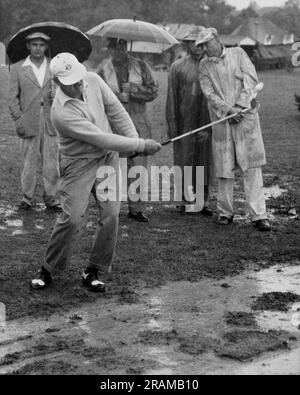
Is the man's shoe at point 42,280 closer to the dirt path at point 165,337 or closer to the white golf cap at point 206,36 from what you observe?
the dirt path at point 165,337

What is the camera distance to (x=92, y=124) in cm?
669

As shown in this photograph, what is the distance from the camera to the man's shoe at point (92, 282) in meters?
6.93

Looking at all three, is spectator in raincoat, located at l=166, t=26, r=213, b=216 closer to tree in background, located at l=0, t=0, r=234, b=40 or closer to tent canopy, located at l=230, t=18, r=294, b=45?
tree in background, located at l=0, t=0, r=234, b=40

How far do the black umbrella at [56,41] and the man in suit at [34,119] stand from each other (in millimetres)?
112

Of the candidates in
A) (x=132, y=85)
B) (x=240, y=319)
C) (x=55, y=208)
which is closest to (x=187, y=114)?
(x=132, y=85)

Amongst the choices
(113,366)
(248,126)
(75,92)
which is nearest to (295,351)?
(113,366)

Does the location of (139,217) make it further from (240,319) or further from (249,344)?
(249,344)

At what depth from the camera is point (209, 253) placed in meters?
8.24

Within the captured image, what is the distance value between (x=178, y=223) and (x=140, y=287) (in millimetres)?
2570

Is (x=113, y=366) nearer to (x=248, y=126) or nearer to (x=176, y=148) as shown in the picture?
(x=248, y=126)

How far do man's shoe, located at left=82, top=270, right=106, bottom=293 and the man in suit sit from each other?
121 inches

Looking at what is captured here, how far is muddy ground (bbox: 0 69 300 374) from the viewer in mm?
5426

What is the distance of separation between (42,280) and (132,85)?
3375mm

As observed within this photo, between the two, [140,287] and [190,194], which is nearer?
[140,287]
